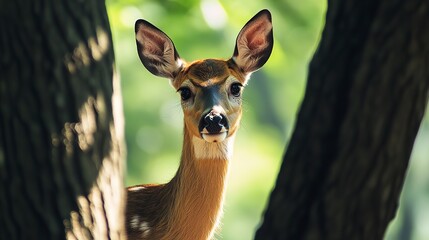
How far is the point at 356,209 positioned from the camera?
4367 mm

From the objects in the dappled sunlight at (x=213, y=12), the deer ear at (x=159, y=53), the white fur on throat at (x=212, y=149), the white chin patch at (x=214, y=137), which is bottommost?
the white fur on throat at (x=212, y=149)

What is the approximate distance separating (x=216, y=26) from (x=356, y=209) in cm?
541

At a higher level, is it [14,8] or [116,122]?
[14,8]

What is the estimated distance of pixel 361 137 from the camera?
4.36m

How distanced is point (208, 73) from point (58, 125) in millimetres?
2360

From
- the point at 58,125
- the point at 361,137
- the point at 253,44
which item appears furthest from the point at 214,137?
the point at 361,137

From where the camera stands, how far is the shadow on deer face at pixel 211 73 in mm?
6738

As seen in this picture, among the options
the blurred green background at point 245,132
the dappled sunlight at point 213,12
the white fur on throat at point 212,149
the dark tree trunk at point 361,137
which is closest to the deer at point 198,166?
the white fur on throat at point 212,149

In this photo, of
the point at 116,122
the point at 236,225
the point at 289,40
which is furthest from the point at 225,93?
the point at 236,225

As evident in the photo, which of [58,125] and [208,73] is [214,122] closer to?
[208,73]

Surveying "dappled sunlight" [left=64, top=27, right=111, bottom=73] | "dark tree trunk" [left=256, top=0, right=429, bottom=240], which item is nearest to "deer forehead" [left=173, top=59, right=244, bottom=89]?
"dappled sunlight" [left=64, top=27, right=111, bottom=73]

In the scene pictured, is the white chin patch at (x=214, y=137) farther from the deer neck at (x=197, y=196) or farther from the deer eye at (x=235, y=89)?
the deer eye at (x=235, y=89)

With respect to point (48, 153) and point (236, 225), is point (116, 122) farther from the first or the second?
point (236, 225)

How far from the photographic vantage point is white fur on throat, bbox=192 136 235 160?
6980mm
